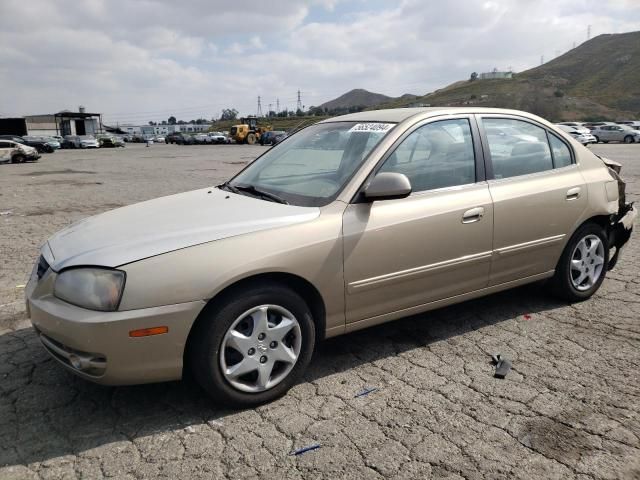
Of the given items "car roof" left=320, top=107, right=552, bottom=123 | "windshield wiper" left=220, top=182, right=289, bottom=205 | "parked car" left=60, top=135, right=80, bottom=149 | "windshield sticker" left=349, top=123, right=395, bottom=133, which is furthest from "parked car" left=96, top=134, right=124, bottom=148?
"windshield sticker" left=349, top=123, right=395, bottom=133

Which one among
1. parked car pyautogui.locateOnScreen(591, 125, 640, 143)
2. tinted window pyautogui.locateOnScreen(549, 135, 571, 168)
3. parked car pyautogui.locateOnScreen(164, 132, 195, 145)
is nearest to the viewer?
tinted window pyautogui.locateOnScreen(549, 135, 571, 168)

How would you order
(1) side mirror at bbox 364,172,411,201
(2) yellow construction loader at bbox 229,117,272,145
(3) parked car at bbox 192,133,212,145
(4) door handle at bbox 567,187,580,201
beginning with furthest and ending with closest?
1. (3) parked car at bbox 192,133,212,145
2. (2) yellow construction loader at bbox 229,117,272,145
3. (4) door handle at bbox 567,187,580,201
4. (1) side mirror at bbox 364,172,411,201

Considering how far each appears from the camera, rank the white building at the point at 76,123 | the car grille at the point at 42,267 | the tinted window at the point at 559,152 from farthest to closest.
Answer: the white building at the point at 76,123
the tinted window at the point at 559,152
the car grille at the point at 42,267

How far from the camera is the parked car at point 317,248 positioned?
2656mm

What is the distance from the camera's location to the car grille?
3012mm

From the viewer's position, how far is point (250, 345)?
9.40ft

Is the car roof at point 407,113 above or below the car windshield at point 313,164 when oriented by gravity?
above

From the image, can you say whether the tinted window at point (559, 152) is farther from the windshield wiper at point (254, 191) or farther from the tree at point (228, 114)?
the tree at point (228, 114)

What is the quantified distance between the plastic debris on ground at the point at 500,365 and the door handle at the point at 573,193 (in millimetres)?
1487

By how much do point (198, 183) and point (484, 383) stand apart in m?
12.8

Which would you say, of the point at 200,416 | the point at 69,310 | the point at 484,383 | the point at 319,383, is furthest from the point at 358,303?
the point at 69,310

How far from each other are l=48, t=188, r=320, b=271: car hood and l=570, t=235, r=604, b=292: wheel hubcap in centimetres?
255

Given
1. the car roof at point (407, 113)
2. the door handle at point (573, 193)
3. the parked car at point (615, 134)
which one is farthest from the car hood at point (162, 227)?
the parked car at point (615, 134)

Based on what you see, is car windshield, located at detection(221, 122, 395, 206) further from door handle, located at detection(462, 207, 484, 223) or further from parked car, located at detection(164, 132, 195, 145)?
parked car, located at detection(164, 132, 195, 145)
